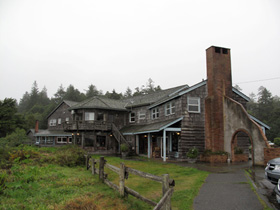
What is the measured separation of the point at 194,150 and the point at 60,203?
1343 centimetres

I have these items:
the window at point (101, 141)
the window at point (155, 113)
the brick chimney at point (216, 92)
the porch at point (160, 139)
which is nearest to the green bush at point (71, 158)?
the porch at point (160, 139)

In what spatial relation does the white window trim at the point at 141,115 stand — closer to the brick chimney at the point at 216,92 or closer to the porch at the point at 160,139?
the porch at the point at 160,139

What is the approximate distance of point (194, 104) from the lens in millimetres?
19828

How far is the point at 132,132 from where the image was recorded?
80.0ft

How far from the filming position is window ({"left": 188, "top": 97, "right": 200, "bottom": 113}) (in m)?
19.7

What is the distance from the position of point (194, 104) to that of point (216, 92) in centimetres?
222

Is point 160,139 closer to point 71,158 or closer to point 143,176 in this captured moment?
point 71,158

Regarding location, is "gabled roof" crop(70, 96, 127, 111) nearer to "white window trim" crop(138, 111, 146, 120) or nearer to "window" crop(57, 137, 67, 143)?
"white window trim" crop(138, 111, 146, 120)

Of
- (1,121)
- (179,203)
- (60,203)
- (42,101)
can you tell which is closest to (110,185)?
(60,203)

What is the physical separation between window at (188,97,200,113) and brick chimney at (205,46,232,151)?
81 centimetres

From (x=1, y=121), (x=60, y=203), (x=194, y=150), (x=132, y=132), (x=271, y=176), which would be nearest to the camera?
(x=60, y=203)

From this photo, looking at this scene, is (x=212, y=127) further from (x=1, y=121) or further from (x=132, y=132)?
(x=1, y=121)

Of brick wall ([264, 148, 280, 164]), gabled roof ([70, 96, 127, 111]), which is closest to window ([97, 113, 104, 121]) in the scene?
gabled roof ([70, 96, 127, 111])

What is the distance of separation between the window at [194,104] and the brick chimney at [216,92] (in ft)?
2.67
